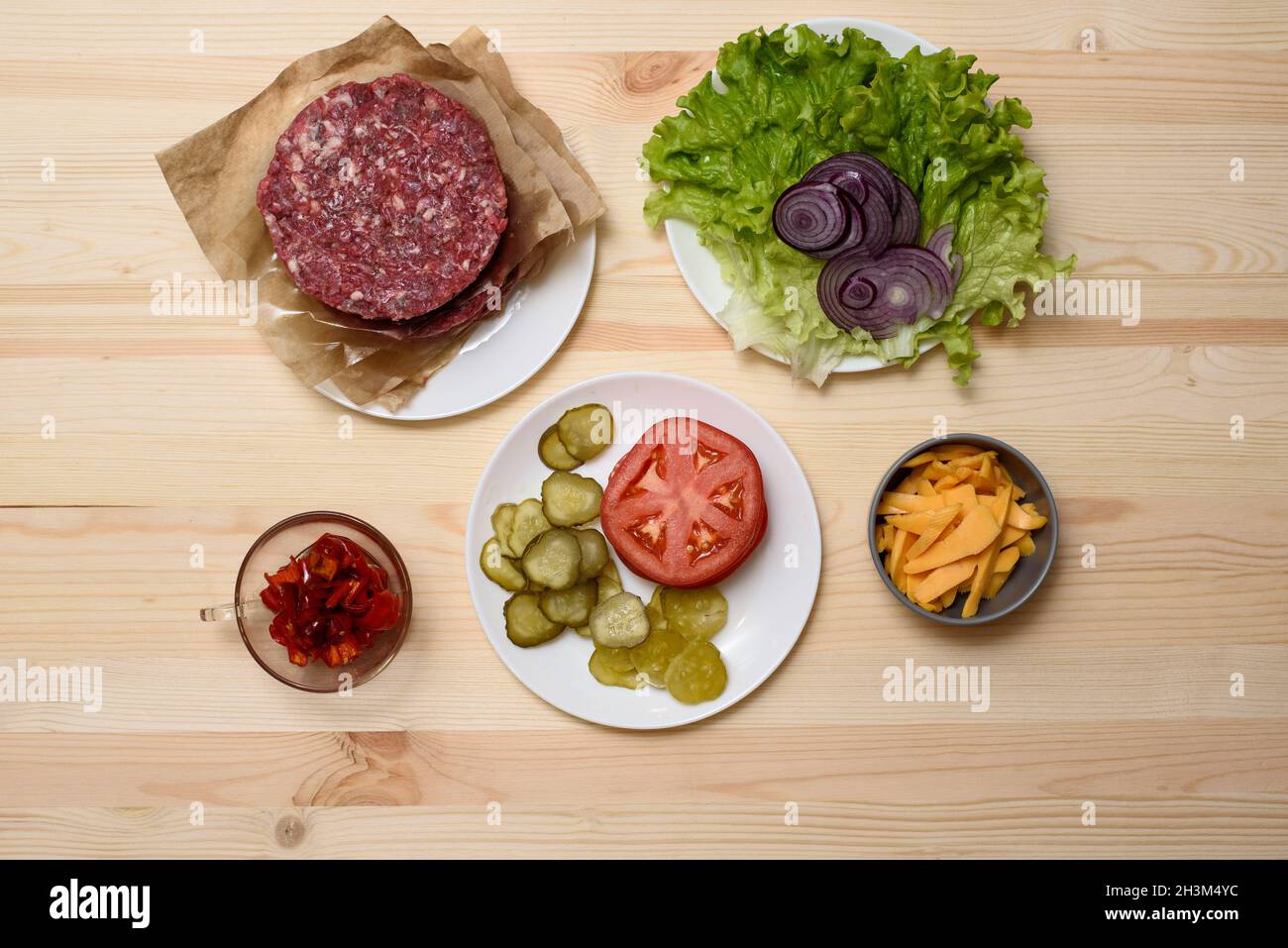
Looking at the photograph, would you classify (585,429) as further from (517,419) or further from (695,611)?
(695,611)

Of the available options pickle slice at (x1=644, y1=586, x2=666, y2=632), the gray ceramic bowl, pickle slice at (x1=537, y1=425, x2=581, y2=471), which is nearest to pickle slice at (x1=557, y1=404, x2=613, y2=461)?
pickle slice at (x1=537, y1=425, x2=581, y2=471)

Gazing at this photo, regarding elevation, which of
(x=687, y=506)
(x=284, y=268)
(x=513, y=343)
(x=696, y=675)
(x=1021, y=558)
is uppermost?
(x=284, y=268)

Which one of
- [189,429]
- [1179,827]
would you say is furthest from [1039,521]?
[189,429]

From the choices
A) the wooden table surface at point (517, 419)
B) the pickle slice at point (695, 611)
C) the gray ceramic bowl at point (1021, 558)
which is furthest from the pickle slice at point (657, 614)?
the gray ceramic bowl at point (1021, 558)

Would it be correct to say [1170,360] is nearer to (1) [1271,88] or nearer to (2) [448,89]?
(1) [1271,88]

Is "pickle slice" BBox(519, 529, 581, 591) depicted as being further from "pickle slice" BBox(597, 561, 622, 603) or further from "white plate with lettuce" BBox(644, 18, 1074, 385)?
"white plate with lettuce" BBox(644, 18, 1074, 385)

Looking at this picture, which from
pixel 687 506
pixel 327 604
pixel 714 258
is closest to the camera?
pixel 327 604

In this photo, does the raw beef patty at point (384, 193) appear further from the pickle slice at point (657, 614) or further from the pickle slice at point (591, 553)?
the pickle slice at point (657, 614)

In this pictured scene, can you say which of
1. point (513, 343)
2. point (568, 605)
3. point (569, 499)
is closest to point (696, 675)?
point (568, 605)
